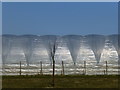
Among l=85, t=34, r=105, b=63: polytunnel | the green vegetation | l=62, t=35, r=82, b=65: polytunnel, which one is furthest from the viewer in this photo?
l=85, t=34, r=105, b=63: polytunnel

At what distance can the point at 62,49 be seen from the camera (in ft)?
135

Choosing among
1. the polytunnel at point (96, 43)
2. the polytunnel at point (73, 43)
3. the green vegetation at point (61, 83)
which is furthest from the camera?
the polytunnel at point (96, 43)

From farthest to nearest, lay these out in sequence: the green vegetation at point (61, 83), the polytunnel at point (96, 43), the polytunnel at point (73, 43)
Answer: the polytunnel at point (96, 43), the polytunnel at point (73, 43), the green vegetation at point (61, 83)

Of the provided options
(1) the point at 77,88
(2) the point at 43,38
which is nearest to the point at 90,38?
(2) the point at 43,38

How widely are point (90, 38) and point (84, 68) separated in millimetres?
7462

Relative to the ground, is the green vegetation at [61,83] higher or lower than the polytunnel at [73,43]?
lower

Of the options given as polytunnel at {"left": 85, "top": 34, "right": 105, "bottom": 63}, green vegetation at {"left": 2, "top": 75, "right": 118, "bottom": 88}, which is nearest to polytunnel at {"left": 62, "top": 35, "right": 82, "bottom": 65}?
polytunnel at {"left": 85, "top": 34, "right": 105, "bottom": 63}

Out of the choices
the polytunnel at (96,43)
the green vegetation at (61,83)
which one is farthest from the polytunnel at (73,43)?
the green vegetation at (61,83)

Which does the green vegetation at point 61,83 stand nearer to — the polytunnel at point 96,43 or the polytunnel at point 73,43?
the polytunnel at point 73,43

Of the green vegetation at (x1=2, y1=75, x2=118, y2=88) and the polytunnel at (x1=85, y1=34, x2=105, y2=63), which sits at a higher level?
the polytunnel at (x1=85, y1=34, x2=105, y2=63)

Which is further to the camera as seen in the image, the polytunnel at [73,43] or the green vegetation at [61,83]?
the polytunnel at [73,43]

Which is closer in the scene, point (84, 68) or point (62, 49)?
point (84, 68)

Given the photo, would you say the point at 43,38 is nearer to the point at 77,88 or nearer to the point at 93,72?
the point at 93,72

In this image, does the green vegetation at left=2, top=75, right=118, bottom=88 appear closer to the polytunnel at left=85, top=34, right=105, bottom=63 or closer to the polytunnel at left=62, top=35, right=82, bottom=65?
the polytunnel at left=62, top=35, right=82, bottom=65
